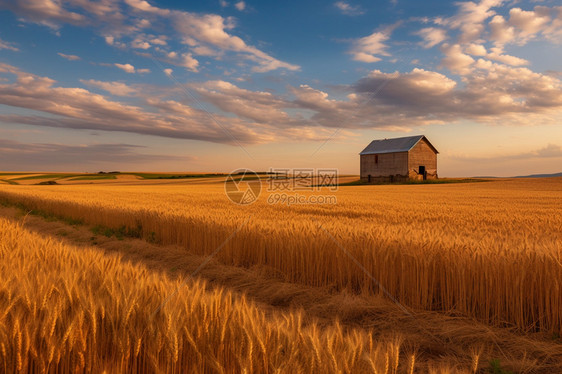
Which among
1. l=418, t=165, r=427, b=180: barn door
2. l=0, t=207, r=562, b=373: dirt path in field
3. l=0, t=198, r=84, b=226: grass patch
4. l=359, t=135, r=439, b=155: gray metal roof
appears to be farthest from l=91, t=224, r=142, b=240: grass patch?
l=418, t=165, r=427, b=180: barn door

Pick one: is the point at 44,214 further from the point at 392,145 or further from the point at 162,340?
the point at 392,145

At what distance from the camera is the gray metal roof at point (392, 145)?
49000mm

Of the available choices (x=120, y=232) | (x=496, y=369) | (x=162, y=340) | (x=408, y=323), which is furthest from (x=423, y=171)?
(x=162, y=340)

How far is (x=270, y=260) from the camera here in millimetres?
6227

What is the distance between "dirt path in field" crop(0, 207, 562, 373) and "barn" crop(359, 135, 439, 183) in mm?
45829

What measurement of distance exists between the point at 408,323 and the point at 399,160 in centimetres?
4798

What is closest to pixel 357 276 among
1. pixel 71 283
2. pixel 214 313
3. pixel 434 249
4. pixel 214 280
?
pixel 434 249

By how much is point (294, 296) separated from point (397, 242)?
180 centimetres

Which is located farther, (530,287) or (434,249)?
(434,249)

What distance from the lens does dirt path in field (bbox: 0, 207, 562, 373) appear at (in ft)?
10.9

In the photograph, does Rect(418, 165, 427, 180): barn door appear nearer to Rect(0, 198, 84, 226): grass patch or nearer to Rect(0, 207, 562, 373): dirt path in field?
Rect(0, 198, 84, 226): grass patch

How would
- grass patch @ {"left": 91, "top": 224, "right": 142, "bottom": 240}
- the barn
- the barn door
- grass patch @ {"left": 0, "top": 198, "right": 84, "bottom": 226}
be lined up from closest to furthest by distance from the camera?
grass patch @ {"left": 91, "top": 224, "right": 142, "bottom": 240} → grass patch @ {"left": 0, "top": 198, "right": 84, "bottom": 226} → the barn → the barn door

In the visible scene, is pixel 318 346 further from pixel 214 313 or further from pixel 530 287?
pixel 530 287
